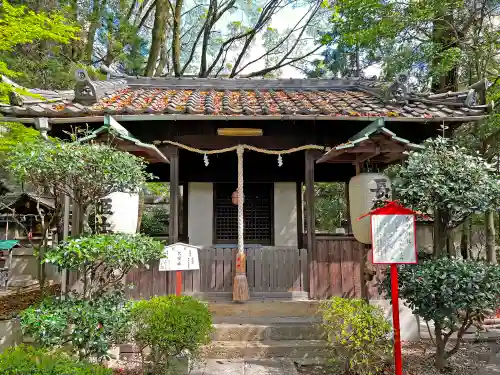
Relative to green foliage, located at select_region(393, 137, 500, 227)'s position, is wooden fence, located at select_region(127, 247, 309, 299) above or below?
below

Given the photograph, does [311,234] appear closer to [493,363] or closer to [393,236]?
[393,236]

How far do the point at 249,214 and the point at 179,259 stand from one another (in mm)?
4492

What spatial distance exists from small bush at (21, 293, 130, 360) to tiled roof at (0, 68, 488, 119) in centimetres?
381

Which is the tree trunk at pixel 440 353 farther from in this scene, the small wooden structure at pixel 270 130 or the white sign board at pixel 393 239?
the small wooden structure at pixel 270 130

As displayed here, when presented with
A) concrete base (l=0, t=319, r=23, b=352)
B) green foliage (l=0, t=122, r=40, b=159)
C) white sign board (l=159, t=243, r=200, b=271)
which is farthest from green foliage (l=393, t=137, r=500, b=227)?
green foliage (l=0, t=122, r=40, b=159)

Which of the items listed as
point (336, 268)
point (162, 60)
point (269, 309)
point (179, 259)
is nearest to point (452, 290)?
point (336, 268)

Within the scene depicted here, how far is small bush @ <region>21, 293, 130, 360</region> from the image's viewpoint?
3.95 meters

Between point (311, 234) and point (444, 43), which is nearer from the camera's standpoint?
point (311, 234)

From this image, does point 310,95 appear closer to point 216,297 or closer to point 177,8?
point 216,297

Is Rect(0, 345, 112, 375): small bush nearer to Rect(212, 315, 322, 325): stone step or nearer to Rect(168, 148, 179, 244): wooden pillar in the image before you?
Rect(212, 315, 322, 325): stone step

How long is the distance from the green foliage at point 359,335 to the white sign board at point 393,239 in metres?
0.73

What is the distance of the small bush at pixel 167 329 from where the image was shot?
4289 millimetres

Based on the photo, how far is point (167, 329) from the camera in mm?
4277

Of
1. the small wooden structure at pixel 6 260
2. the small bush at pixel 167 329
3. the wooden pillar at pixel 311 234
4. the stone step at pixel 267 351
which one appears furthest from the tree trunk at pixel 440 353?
the small wooden structure at pixel 6 260
